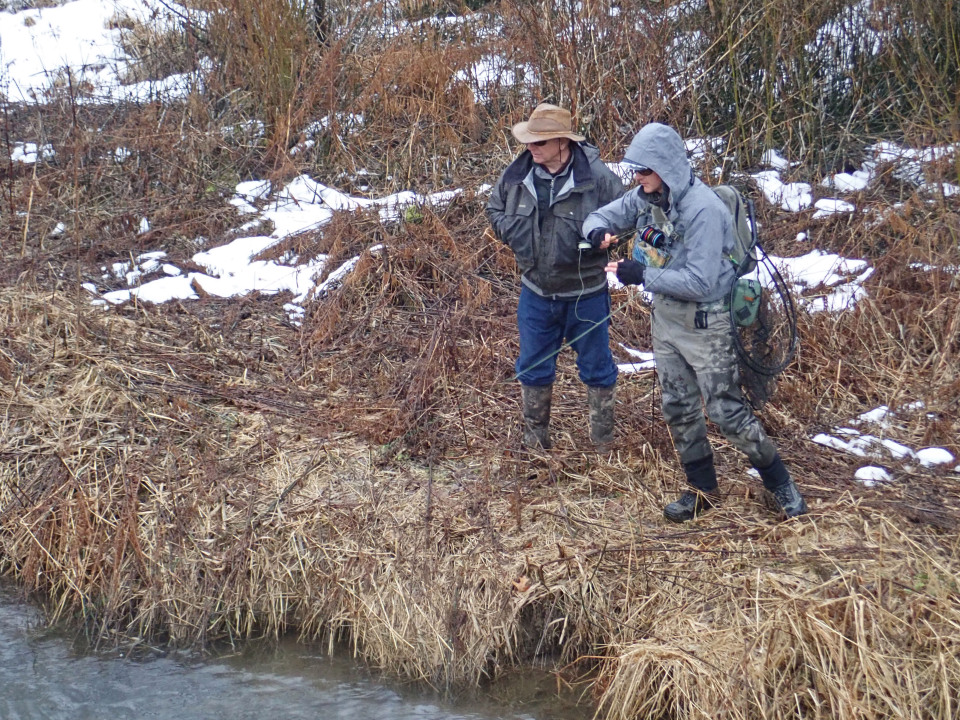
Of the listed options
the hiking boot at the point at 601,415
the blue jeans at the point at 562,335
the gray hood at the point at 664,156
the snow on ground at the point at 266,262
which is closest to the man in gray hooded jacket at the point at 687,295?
the gray hood at the point at 664,156

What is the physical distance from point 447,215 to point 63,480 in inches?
153

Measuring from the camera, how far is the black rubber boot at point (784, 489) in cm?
435

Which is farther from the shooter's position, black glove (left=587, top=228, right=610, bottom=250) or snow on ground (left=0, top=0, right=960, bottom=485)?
snow on ground (left=0, top=0, right=960, bottom=485)

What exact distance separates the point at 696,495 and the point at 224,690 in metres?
2.40

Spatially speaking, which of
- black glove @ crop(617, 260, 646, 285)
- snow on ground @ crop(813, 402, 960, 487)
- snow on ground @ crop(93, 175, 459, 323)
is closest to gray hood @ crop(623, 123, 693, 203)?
black glove @ crop(617, 260, 646, 285)

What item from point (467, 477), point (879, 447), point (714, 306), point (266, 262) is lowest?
point (467, 477)

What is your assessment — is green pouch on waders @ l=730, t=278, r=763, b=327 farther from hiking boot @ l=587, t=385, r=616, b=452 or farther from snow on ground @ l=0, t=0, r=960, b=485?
snow on ground @ l=0, t=0, r=960, b=485

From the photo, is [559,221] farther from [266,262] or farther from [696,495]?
[266,262]

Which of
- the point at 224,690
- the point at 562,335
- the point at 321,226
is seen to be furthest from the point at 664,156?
the point at 321,226

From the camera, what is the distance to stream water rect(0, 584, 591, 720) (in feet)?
13.4

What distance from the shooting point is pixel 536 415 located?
5.12 metres

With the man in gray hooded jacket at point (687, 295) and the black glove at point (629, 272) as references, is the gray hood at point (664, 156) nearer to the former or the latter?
→ the man in gray hooded jacket at point (687, 295)

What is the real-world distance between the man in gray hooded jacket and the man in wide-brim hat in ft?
0.93

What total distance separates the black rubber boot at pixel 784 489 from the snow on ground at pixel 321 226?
58 centimetres
